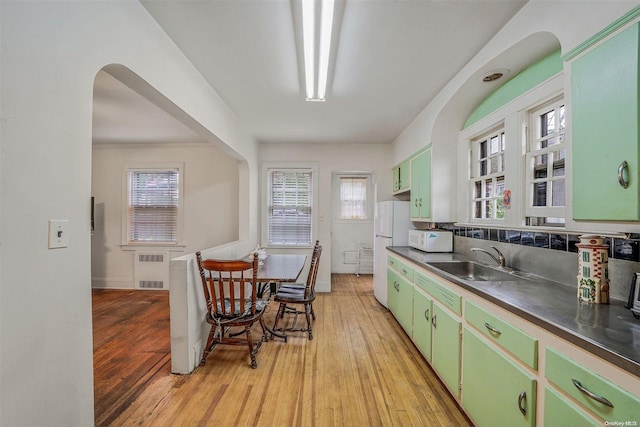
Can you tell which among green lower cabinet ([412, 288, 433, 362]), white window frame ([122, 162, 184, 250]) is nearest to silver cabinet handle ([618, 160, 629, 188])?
green lower cabinet ([412, 288, 433, 362])

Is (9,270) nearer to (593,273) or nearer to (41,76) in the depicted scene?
(41,76)

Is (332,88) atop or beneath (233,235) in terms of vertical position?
atop

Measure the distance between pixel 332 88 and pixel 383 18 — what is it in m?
1.01

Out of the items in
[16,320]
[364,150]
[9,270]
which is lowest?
[16,320]

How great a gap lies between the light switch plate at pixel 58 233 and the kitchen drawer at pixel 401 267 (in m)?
2.61

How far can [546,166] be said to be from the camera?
1983mm

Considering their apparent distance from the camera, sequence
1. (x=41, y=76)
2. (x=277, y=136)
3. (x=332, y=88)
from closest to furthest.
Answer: (x=41, y=76), (x=332, y=88), (x=277, y=136)

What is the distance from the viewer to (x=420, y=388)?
6.76ft

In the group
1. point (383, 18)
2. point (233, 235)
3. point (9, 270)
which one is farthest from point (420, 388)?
point (233, 235)

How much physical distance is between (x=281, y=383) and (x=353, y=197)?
4426mm

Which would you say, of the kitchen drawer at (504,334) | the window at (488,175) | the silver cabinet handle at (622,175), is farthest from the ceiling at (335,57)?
the kitchen drawer at (504,334)

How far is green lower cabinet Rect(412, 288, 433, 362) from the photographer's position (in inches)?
89.5

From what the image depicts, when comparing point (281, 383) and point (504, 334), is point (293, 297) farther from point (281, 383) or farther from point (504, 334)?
point (504, 334)

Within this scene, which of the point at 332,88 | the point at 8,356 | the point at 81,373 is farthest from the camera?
the point at 332,88
